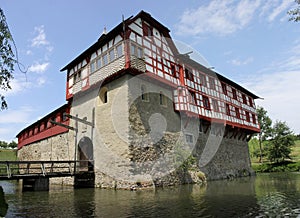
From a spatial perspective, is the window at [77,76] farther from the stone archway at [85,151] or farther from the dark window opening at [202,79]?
the dark window opening at [202,79]

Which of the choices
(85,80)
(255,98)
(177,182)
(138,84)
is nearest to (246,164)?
(255,98)

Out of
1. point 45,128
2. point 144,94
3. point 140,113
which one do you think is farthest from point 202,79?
point 45,128

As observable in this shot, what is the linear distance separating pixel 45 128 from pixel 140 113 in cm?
1284

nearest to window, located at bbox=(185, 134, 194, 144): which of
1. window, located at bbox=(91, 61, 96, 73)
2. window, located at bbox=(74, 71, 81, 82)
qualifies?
window, located at bbox=(91, 61, 96, 73)

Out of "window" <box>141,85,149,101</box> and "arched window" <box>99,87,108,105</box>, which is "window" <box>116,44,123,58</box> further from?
"arched window" <box>99,87,108,105</box>

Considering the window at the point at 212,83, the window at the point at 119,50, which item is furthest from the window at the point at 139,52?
the window at the point at 212,83

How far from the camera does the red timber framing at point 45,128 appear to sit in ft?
67.1

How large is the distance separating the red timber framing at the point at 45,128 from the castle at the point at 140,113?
12 cm

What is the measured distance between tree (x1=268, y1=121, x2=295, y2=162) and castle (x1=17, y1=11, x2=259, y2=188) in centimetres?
1779

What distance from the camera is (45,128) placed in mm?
23547

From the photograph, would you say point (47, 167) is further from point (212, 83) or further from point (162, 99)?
point (212, 83)

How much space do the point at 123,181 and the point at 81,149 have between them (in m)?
6.13

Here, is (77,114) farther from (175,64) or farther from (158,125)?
(175,64)

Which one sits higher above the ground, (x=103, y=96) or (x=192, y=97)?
(x=192, y=97)
